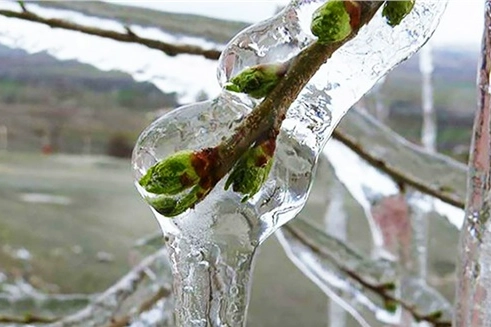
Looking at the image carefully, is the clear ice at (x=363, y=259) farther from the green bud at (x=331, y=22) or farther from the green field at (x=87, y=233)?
the green field at (x=87, y=233)

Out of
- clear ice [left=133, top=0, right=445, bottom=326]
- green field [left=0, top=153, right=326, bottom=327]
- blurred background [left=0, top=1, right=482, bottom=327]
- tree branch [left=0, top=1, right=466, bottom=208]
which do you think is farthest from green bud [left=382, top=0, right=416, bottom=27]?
green field [left=0, top=153, right=326, bottom=327]

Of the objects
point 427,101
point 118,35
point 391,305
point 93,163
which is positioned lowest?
point 93,163

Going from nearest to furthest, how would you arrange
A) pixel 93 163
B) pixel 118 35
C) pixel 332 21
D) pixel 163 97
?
pixel 332 21 → pixel 118 35 → pixel 163 97 → pixel 93 163

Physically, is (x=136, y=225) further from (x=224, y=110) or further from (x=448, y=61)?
(x=224, y=110)

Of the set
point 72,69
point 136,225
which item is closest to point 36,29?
point 72,69

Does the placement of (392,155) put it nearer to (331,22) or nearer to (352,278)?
(352,278)

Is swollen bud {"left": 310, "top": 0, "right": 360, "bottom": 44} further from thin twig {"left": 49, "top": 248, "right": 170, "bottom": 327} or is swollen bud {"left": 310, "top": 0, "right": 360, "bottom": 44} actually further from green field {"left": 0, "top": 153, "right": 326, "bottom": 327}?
green field {"left": 0, "top": 153, "right": 326, "bottom": 327}

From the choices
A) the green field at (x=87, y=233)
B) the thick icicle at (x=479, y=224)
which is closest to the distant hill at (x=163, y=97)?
the green field at (x=87, y=233)

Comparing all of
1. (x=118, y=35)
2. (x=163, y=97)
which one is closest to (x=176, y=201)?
(x=118, y=35)
